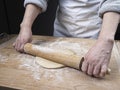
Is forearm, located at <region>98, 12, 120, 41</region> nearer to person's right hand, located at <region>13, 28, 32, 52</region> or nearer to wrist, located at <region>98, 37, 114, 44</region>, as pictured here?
wrist, located at <region>98, 37, 114, 44</region>

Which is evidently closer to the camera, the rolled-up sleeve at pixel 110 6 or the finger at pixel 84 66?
the finger at pixel 84 66

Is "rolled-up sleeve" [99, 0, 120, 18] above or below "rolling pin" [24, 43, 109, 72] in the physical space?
above

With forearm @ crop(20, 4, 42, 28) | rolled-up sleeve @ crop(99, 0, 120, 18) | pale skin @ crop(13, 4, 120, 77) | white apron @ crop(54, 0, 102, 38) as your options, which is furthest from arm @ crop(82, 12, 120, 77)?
forearm @ crop(20, 4, 42, 28)

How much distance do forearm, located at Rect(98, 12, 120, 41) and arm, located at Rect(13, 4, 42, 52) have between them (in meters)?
0.35

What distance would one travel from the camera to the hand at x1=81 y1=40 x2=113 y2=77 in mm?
678

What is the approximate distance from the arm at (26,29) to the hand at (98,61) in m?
0.34

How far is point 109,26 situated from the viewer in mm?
780

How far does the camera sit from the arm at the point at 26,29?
938mm

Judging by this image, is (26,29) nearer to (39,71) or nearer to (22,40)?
(22,40)

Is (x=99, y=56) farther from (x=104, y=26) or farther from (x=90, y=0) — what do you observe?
(x=90, y=0)

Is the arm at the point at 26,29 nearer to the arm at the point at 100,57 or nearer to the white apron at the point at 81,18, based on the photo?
the white apron at the point at 81,18

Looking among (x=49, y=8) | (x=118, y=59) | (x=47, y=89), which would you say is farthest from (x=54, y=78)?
(x=49, y=8)

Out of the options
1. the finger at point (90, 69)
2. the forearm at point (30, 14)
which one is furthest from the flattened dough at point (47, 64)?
the forearm at point (30, 14)

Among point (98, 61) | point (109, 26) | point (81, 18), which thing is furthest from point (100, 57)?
point (81, 18)
